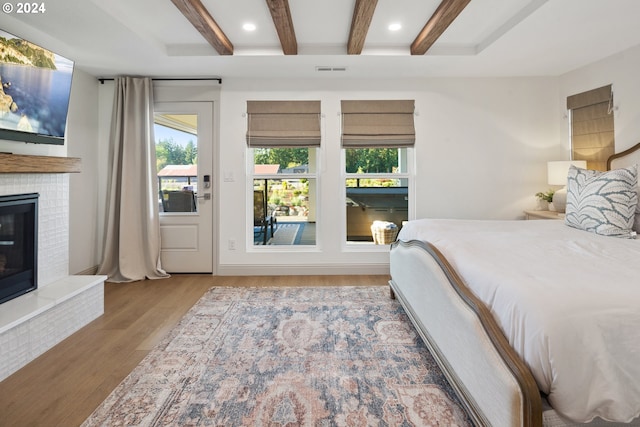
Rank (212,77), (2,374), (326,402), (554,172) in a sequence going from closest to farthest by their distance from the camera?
(326,402), (2,374), (554,172), (212,77)

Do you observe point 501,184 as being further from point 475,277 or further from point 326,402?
point 326,402

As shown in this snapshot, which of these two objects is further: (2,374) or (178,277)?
(178,277)

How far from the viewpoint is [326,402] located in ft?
5.40

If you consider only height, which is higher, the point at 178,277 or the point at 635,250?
the point at 635,250

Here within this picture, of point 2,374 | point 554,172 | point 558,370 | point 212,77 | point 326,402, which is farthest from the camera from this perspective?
point 212,77

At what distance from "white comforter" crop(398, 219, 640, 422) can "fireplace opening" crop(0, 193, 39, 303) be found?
2.91 meters

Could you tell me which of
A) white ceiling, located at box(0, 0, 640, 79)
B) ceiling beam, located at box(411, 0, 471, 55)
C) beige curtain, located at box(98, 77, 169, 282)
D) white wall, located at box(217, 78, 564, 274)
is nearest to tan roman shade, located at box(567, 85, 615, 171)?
white wall, located at box(217, 78, 564, 274)

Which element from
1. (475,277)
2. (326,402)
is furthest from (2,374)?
(475,277)

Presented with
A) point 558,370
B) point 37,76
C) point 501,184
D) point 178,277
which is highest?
point 37,76

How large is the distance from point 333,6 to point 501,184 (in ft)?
9.03

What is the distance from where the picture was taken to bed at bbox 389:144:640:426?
1010 mm

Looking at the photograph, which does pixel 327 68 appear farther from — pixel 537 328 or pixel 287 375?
pixel 537 328

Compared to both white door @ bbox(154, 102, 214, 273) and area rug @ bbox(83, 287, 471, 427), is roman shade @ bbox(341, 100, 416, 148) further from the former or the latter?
area rug @ bbox(83, 287, 471, 427)

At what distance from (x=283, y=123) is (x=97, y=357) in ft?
9.21
